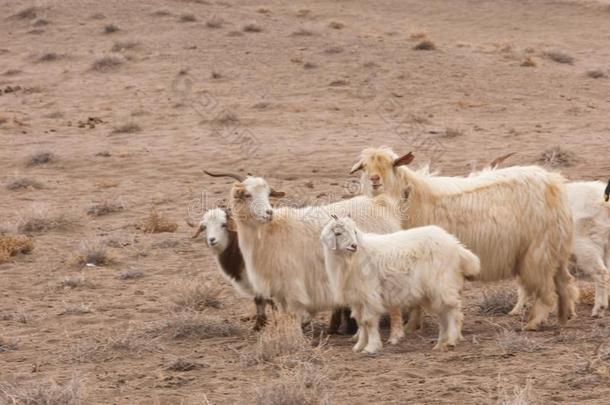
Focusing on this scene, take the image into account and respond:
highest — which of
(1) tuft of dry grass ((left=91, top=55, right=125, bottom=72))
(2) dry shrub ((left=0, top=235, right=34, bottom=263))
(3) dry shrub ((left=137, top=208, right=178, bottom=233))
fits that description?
(2) dry shrub ((left=0, top=235, right=34, bottom=263))


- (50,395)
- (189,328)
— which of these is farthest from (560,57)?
(50,395)

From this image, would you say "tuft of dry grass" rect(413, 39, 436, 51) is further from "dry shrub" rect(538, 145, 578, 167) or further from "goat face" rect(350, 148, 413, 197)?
"goat face" rect(350, 148, 413, 197)

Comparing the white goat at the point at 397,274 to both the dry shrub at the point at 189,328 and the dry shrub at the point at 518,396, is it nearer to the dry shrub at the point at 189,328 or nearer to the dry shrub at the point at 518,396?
the dry shrub at the point at 189,328

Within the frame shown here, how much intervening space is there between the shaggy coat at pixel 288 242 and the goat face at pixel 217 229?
311 millimetres

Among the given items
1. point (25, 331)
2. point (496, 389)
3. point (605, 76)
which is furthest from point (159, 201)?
point (605, 76)

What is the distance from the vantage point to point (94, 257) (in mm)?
12180

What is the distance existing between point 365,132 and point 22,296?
10762 millimetres

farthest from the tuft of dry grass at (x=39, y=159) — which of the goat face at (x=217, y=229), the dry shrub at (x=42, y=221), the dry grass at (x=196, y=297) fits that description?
the goat face at (x=217, y=229)

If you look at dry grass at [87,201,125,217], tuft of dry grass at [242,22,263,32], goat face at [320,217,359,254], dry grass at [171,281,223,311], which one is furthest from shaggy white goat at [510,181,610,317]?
tuft of dry grass at [242,22,263,32]

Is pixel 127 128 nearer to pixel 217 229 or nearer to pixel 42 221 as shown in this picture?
pixel 42 221

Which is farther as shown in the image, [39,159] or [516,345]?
[39,159]

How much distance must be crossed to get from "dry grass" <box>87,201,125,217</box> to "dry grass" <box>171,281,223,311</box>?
16.1 feet

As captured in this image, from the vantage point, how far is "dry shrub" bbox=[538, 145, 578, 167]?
17.1 metres

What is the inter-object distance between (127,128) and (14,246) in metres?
8.90
